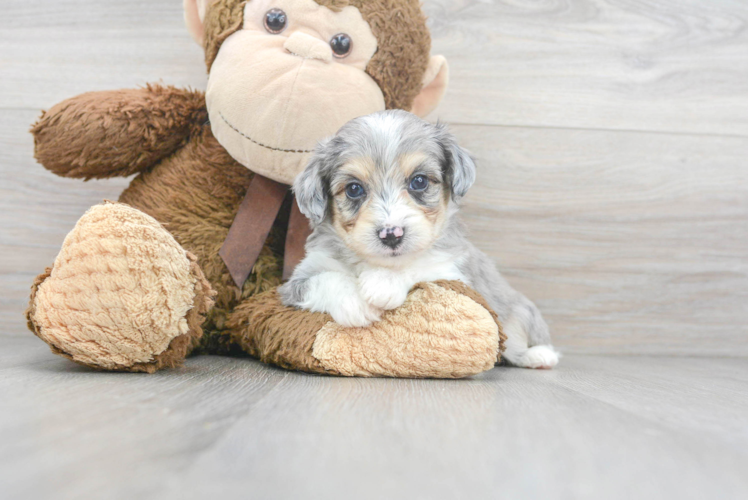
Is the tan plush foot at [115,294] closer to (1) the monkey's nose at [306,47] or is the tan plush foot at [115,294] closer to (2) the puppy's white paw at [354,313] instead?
(2) the puppy's white paw at [354,313]

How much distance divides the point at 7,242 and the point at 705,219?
10.5 ft

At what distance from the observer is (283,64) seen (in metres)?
1.82

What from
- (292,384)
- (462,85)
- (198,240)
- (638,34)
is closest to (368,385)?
(292,384)

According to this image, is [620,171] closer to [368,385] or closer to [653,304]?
[653,304]

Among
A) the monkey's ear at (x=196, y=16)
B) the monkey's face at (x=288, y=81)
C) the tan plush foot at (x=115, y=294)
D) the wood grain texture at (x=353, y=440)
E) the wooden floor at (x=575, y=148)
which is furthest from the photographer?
the wooden floor at (x=575, y=148)

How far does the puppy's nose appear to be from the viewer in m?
1.57

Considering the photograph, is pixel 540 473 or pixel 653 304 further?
pixel 653 304

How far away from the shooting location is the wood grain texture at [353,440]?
30.0 inches

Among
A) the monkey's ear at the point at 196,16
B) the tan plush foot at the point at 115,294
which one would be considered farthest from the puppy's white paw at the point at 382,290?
the monkey's ear at the point at 196,16

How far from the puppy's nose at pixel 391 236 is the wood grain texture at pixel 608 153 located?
110 cm

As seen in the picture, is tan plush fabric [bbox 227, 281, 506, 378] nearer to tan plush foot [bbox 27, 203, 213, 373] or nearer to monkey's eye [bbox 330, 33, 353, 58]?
tan plush foot [bbox 27, 203, 213, 373]

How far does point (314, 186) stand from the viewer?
5.77 ft

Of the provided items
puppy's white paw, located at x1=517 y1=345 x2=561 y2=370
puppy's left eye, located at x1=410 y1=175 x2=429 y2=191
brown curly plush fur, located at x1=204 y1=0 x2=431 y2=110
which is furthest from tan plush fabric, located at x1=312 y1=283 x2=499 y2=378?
brown curly plush fur, located at x1=204 y1=0 x2=431 y2=110

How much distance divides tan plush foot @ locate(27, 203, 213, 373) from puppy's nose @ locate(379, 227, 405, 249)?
54cm
